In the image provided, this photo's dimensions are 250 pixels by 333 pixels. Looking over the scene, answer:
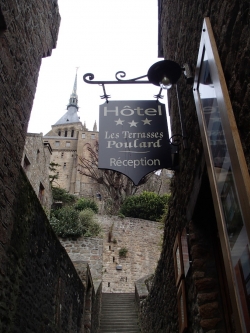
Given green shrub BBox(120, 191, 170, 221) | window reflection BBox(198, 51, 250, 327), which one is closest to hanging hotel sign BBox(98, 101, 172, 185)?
window reflection BBox(198, 51, 250, 327)

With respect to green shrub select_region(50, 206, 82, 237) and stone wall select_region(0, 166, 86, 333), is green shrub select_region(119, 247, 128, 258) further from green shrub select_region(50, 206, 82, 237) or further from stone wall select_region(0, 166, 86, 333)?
stone wall select_region(0, 166, 86, 333)

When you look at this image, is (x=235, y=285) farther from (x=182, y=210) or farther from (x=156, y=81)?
(x=156, y=81)

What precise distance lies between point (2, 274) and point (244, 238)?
2970 millimetres

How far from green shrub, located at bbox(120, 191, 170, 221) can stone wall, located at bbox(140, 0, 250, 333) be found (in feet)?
64.4

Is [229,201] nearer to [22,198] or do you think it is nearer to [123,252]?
[22,198]

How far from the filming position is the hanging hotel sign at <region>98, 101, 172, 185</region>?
4.23 metres

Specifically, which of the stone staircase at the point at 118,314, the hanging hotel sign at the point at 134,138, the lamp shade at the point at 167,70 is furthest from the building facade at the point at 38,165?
the lamp shade at the point at 167,70

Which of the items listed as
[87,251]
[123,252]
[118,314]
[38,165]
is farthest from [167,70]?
[123,252]

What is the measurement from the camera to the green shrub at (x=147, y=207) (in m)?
25.5

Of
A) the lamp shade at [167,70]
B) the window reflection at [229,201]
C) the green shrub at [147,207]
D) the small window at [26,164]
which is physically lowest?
the window reflection at [229,201]

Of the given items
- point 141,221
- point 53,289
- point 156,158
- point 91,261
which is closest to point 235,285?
point 156,158

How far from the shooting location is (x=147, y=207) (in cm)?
2566

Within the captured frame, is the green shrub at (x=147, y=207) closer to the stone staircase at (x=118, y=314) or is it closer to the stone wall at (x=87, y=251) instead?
the stone wall at (x=87, y=251)

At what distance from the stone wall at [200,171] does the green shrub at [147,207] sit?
64.4 feet
